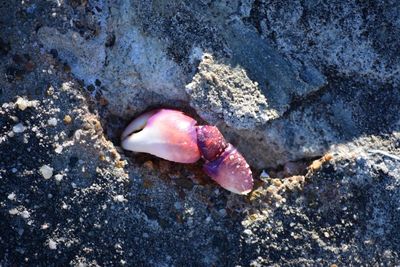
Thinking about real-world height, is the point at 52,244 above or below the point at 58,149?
below

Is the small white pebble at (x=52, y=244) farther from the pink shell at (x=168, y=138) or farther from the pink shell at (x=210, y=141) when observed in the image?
the pink shell at (x=210, y=141)

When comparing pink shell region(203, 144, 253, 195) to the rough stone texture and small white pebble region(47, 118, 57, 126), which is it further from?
small white pebble region(47, 118, 57, 126)

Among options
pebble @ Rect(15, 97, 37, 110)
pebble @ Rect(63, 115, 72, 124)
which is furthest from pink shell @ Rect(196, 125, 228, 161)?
pebble @ Rect(15, 97, 37, 110)

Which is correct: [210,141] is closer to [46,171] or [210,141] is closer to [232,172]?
[232,172]

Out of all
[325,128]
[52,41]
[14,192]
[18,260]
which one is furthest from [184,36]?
[18,260]

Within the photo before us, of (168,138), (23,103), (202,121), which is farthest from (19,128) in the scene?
(202,121)
